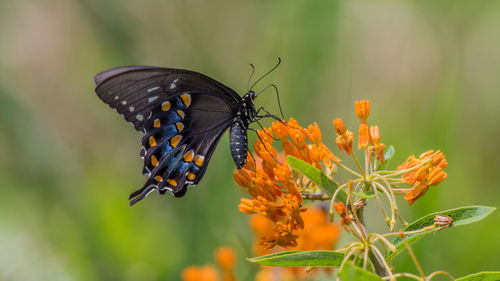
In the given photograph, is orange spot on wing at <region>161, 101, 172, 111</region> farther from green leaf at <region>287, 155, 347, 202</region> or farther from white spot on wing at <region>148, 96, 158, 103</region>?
green leaf at <region>287, 155, 347, 202</region>

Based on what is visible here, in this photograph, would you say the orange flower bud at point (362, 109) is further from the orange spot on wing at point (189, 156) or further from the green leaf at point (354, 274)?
the orange spot on wing at point (189, 156)

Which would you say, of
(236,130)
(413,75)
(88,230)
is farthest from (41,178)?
(413,75)

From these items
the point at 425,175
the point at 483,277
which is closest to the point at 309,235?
the point at 425,175

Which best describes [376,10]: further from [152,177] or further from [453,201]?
[152,177]

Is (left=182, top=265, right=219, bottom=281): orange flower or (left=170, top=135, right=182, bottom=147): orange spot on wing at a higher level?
(left=170, top=135, right=182, bottom=147): orange spot on wing

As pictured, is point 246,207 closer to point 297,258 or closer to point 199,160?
point 297,258

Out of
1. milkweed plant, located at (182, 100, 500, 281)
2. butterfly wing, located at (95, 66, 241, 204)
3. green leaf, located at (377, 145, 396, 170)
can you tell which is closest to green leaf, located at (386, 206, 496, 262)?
milkweed plant, located at (182, 100, 500, 281)
